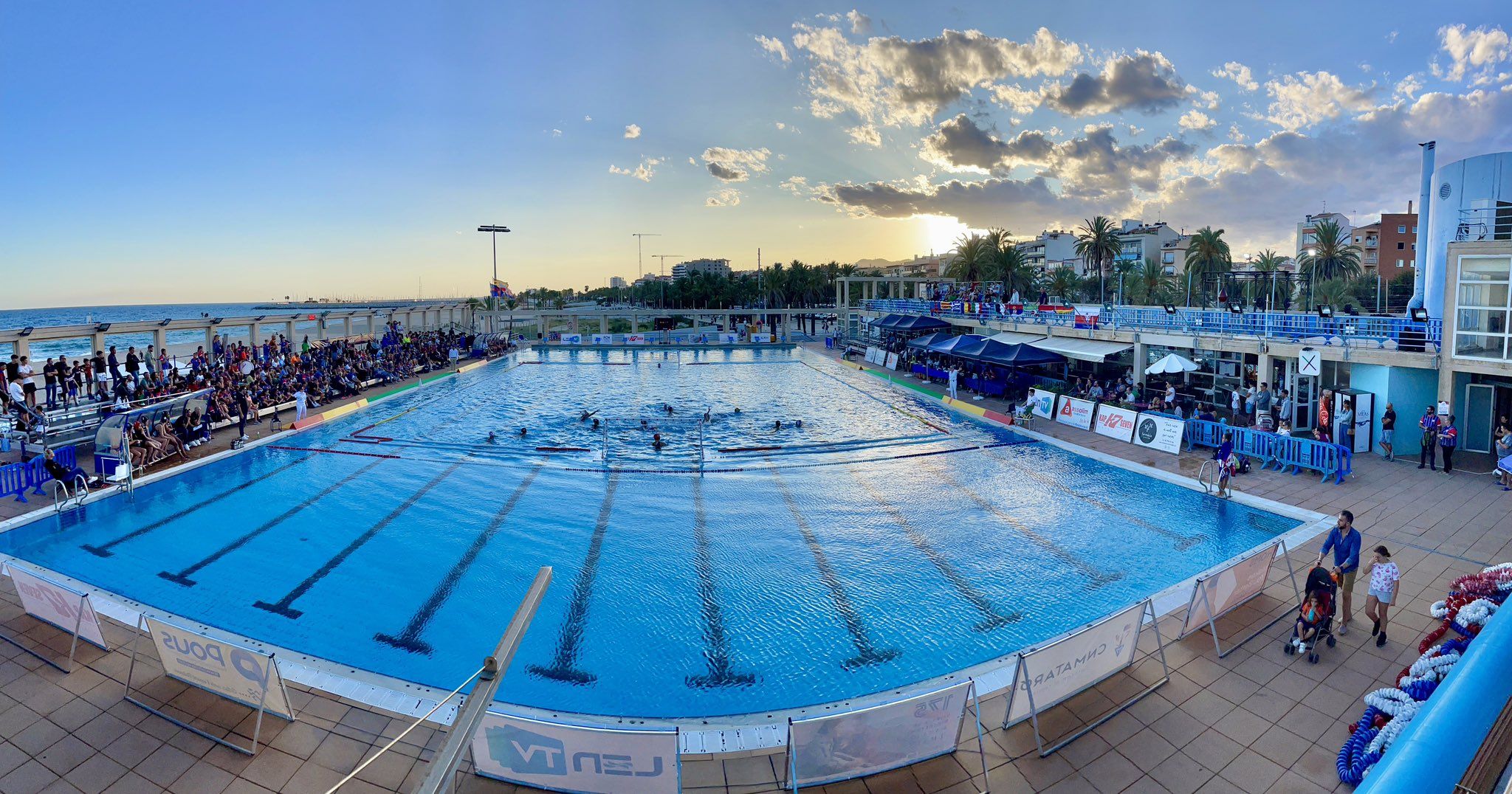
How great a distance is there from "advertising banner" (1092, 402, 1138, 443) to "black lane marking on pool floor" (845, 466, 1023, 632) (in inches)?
318

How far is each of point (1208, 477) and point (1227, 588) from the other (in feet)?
25.4

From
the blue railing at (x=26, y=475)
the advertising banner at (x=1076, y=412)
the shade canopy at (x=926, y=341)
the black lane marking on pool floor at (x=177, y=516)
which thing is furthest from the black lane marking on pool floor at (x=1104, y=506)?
the blue railing at (x=26, y=475)

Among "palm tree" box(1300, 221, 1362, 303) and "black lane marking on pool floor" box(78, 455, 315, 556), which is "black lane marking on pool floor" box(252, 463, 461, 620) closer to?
"black lane marking on pool floor" box(78, 455, 315, 556)

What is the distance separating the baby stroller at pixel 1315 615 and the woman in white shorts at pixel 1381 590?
1.57 feet

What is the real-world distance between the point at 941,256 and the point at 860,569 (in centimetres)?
13308

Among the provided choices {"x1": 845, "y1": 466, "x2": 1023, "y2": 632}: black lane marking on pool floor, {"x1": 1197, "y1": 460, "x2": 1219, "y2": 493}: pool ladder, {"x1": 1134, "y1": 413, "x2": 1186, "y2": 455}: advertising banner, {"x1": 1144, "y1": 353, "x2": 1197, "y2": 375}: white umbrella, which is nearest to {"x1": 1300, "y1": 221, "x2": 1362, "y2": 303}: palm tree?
{"x1": 1144, "y1": 353, "x2": 1197, "y2": 375}: white umbrella

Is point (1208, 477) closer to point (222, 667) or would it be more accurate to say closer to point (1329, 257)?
point (222, 667)

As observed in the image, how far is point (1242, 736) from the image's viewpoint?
6.27 metres

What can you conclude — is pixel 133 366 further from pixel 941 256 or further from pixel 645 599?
pixel 941 256

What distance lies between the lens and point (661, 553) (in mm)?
11844

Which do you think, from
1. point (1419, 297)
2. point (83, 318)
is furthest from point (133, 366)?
point (83, 318)

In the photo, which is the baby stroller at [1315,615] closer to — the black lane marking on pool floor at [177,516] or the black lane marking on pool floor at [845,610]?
the black lane marking on pool floor at [845,610]

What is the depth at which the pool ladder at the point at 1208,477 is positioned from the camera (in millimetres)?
14289

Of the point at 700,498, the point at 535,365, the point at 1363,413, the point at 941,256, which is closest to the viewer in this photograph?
the point at 700,498
